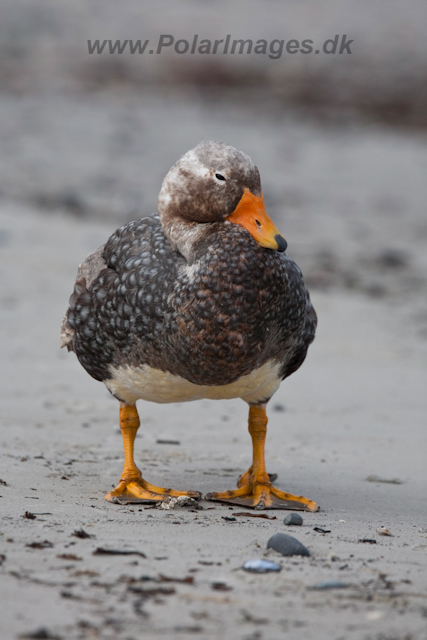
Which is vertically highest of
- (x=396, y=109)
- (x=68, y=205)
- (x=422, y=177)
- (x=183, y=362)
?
(x=396, y=109)

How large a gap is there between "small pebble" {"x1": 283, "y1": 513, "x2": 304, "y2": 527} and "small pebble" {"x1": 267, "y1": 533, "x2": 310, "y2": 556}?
0.59m

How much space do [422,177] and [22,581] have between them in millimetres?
18052

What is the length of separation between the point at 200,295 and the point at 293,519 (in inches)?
47.1

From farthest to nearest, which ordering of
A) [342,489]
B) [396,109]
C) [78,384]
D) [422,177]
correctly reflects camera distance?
[396,109] → [422,177] → [78,384] → [342,489]

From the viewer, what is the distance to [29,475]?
501 cm

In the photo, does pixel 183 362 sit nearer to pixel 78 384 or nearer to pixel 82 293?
pixel 82 293

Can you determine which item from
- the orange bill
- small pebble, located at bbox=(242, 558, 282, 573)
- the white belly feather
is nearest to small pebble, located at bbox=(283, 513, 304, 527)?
the white belly feather

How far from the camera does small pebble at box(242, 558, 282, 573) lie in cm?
337

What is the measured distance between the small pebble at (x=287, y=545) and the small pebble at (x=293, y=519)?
0.59 m

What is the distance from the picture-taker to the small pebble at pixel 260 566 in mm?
3371

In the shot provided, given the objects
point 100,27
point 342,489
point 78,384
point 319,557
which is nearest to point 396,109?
point 100,27

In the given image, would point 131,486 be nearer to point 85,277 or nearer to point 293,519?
point 293,519

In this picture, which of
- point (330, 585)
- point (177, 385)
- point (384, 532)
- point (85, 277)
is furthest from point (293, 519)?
point (85, 277)

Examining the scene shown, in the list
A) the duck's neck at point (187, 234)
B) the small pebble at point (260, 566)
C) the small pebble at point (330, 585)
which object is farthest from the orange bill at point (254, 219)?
the small pebble at point (330, 585)
